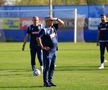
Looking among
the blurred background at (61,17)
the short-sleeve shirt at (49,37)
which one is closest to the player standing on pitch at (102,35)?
the short-sleeve shirt at (49,37)

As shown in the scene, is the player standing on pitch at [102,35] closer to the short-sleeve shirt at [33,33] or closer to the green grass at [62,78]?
the green grass at [62,78]

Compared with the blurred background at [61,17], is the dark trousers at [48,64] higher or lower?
higher

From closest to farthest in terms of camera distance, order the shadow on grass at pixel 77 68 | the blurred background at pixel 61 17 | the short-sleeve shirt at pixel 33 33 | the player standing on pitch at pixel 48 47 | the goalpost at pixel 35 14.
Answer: the player standing on pitch at pixel 48 47 → the short-sleeve shirt at pixel 33 33 → the shadow on grass at pixel 77 68 → the blurred background at pixel 61 17 → the goalpost at pixel 35 14

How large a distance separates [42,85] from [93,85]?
1.59 metres

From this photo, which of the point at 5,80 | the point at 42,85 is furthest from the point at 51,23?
the point at 5,80

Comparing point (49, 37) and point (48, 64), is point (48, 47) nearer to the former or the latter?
point (49, 37)

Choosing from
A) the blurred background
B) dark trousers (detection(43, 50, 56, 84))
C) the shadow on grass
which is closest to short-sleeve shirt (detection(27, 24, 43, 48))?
the shadow on grass

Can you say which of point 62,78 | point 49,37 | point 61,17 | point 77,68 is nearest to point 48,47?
point 49,37

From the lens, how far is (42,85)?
16141 mm

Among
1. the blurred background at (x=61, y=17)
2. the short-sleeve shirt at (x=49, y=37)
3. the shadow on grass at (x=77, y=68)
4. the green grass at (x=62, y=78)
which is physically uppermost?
the short-sleeve shirt at (x=49, y=37)

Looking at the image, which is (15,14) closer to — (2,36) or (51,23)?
(2,36)

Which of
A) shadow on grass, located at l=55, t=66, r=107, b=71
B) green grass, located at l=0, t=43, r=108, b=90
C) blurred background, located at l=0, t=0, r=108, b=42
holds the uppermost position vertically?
green grass, located at l=0, t=43, r=108, b=90

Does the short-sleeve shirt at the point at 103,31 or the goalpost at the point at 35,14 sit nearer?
the short-sleeve shirt at the point at 103,31

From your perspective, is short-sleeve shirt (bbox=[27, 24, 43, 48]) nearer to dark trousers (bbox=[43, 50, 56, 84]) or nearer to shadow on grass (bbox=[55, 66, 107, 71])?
shadow on grass (bbox=[55, 66, 107, 71])
